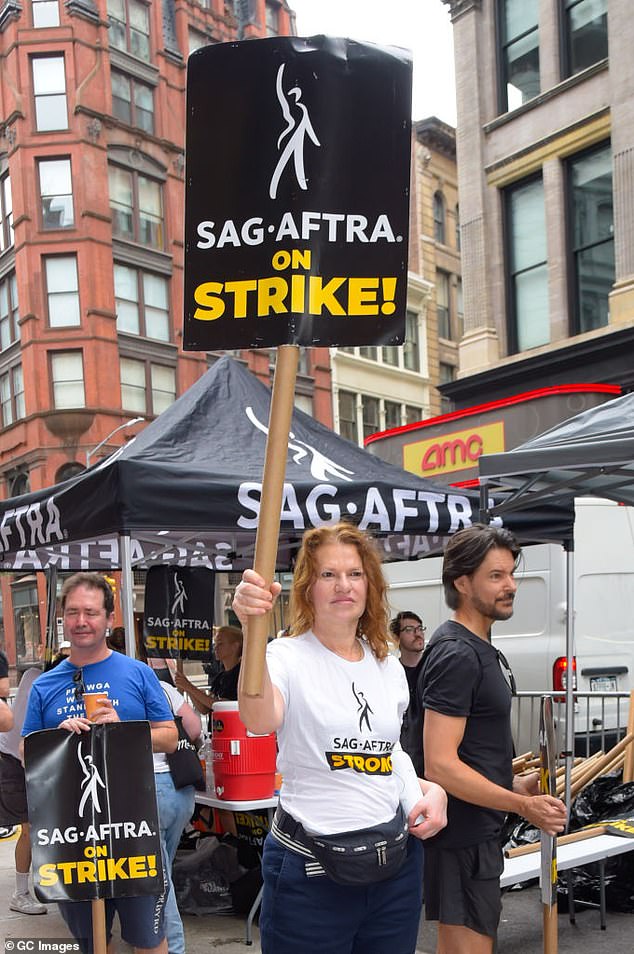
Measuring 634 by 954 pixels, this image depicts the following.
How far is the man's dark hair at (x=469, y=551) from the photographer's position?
3342 millimetres

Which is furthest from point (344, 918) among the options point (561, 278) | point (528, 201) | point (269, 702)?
point (528, 201)

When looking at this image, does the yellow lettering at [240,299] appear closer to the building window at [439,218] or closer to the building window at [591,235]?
the building window at [591,235]

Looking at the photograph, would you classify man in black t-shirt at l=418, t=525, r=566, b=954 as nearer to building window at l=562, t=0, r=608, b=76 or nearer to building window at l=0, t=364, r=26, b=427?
building window at l=562, t=0, r=608, b=76

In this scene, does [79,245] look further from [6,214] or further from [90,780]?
[90,780]

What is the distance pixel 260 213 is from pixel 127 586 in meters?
3.21

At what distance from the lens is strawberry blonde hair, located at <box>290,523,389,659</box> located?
287 cm

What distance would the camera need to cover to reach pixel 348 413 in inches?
1689

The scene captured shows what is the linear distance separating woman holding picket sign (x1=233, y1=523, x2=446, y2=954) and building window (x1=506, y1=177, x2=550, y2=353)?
1392 centimetres

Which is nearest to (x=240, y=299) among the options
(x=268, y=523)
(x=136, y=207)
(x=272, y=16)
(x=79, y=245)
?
(x=268, y=523)

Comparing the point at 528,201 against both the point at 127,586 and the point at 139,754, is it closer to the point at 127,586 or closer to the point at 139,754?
the point at 127,586

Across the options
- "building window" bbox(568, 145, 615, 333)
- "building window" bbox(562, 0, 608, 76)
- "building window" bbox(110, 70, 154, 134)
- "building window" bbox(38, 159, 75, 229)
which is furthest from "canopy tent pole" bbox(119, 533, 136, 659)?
"building window" bbox(110, 70, 154, 134)

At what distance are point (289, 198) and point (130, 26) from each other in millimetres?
42581

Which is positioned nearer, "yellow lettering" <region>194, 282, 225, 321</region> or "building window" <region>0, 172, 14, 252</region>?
"yellow lettering" <region>194, 282, 225, 321</region>

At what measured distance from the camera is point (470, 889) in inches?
124
